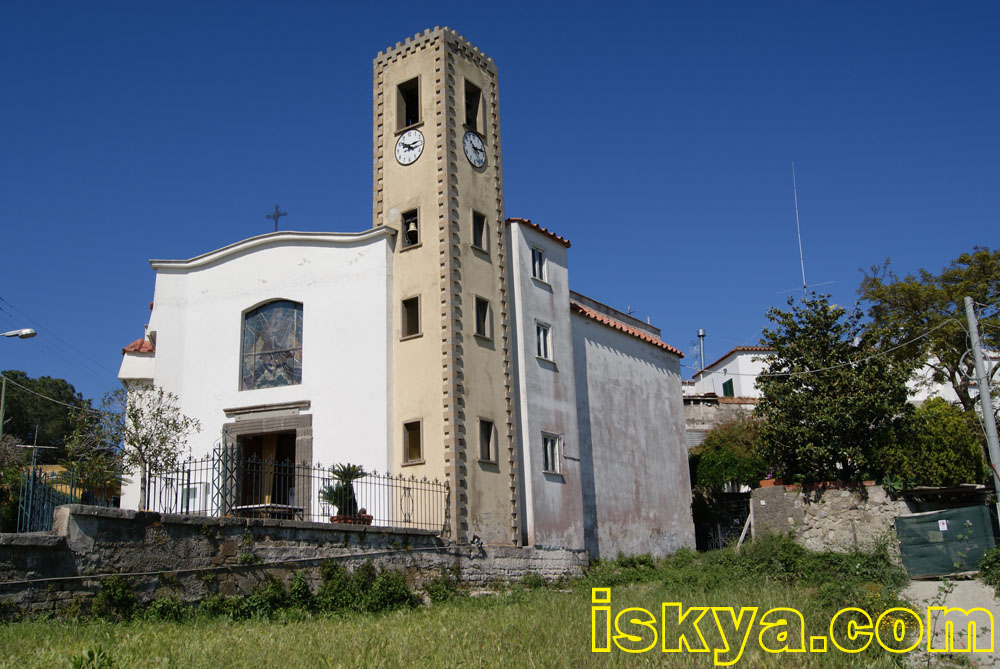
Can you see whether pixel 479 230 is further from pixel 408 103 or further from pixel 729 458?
pixel 729 458

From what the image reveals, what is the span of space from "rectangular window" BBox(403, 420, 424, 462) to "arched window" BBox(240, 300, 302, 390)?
377cm

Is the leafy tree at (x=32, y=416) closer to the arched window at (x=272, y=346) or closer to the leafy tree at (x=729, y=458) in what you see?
the arched window at (x=272, y=346)

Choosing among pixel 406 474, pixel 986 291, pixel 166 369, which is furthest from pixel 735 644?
pixel 986 291

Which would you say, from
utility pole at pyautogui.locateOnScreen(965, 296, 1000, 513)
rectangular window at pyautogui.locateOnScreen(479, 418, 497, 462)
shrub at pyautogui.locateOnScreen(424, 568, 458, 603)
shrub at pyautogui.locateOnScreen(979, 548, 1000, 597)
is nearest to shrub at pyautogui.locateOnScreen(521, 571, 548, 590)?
shrub at pyautogui.locateOnScreen(424, 568, 458, 603)

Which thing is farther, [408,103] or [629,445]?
[629,445]

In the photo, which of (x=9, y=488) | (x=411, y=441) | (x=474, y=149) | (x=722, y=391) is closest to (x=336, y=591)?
(x=411, y=441)

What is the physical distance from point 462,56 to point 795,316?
41.5ft

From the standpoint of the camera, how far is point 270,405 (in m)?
25.0

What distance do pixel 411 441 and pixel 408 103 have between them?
1078 centimetres

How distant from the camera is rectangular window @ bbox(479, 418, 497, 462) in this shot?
933 inches

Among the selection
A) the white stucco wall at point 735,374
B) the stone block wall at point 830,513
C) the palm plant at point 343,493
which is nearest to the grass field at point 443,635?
the palm plant at point 343,493

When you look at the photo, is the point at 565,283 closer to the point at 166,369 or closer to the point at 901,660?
the point at 166,369

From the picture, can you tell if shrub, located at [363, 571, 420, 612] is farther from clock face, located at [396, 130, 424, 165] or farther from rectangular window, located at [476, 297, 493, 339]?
clock face, located at [396, 130, 424, 165]

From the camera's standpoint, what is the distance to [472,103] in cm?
2780
